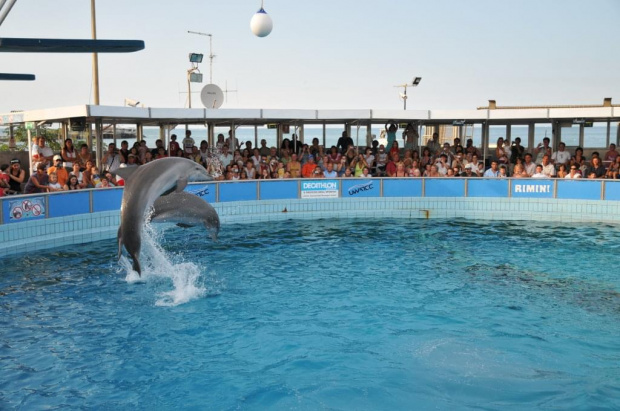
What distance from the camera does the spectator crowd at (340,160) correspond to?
17.5 metres

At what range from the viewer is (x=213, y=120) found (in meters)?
20.5

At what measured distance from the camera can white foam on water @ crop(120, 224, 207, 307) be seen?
10062mm

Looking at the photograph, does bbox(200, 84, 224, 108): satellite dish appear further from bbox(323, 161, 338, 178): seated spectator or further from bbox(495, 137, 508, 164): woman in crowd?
bbox(495, 137, 508, 164): woman in crowd

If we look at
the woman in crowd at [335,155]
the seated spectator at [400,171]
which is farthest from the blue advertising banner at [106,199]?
the seated spectator at [400,171]

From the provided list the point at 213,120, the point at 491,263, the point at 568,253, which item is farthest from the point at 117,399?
the point at 213,120

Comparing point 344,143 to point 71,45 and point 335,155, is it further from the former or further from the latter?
point 71,45

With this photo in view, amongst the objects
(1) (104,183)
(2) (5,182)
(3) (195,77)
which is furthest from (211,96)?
(2) (5,182)

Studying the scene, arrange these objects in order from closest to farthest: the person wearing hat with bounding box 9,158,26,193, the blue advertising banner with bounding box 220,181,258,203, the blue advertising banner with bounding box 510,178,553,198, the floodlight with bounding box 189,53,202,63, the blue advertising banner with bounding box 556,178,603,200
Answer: the person wearing hat with bounding box 9,158,26,193, the blue advertising banner with bounding box 220,181,258,203, the blue advertising banner with bounding box 556,178,603,200, the blue advertising banner with bounding box 510,178,553,198, the floodlight with bounding box 189,53,202,63

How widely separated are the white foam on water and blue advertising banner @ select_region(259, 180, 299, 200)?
480cm

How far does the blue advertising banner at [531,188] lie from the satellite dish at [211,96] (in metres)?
9.68

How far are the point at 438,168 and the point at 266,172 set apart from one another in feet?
17.9

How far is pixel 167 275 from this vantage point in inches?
452

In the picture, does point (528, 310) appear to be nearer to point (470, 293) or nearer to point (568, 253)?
point (470, 293)

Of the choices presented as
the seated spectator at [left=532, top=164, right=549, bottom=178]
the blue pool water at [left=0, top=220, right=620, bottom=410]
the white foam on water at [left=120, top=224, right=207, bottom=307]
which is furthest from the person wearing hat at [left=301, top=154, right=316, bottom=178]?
the white foam on water at [left=120, top=224, right=207, bottom=307]
